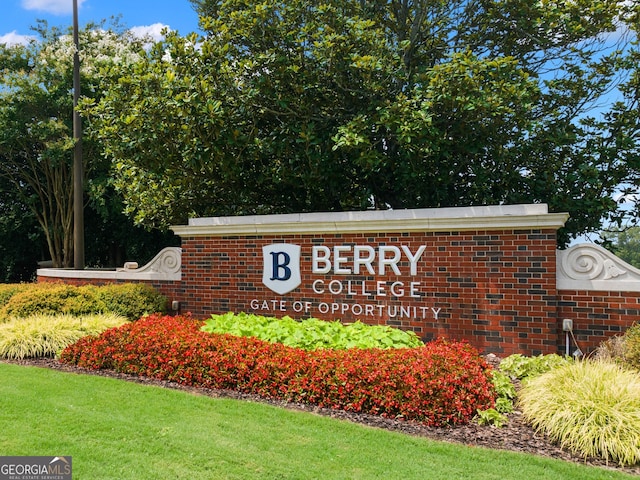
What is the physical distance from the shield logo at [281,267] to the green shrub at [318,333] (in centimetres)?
83

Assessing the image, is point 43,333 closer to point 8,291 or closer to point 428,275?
point 8,291

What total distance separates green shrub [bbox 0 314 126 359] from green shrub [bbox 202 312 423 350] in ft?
6.31

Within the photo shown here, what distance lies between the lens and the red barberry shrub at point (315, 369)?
5.09 m

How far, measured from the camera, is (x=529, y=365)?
6277mm

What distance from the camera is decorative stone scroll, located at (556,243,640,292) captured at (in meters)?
6.98

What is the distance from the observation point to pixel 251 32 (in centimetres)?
882

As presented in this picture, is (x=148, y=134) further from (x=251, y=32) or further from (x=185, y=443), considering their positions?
(x=185, y=443)

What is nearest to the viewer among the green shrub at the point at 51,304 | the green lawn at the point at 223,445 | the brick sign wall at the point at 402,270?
the green lawn at the point at 223,445

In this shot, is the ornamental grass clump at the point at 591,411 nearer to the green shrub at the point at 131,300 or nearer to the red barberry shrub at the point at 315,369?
the red barberry shrub at the point at 315,369

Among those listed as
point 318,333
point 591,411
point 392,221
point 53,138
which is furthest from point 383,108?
point 53,138

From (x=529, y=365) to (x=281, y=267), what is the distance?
4.36 meters

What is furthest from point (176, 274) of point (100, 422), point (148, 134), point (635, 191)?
point (635, 191)

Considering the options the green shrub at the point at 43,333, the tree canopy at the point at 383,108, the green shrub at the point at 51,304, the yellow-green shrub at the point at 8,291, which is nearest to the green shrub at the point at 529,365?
the tree canopy at the point at 383,108

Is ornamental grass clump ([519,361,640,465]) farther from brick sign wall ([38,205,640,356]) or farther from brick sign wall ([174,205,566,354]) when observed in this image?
brick sign wall ([174,205,566,354])
